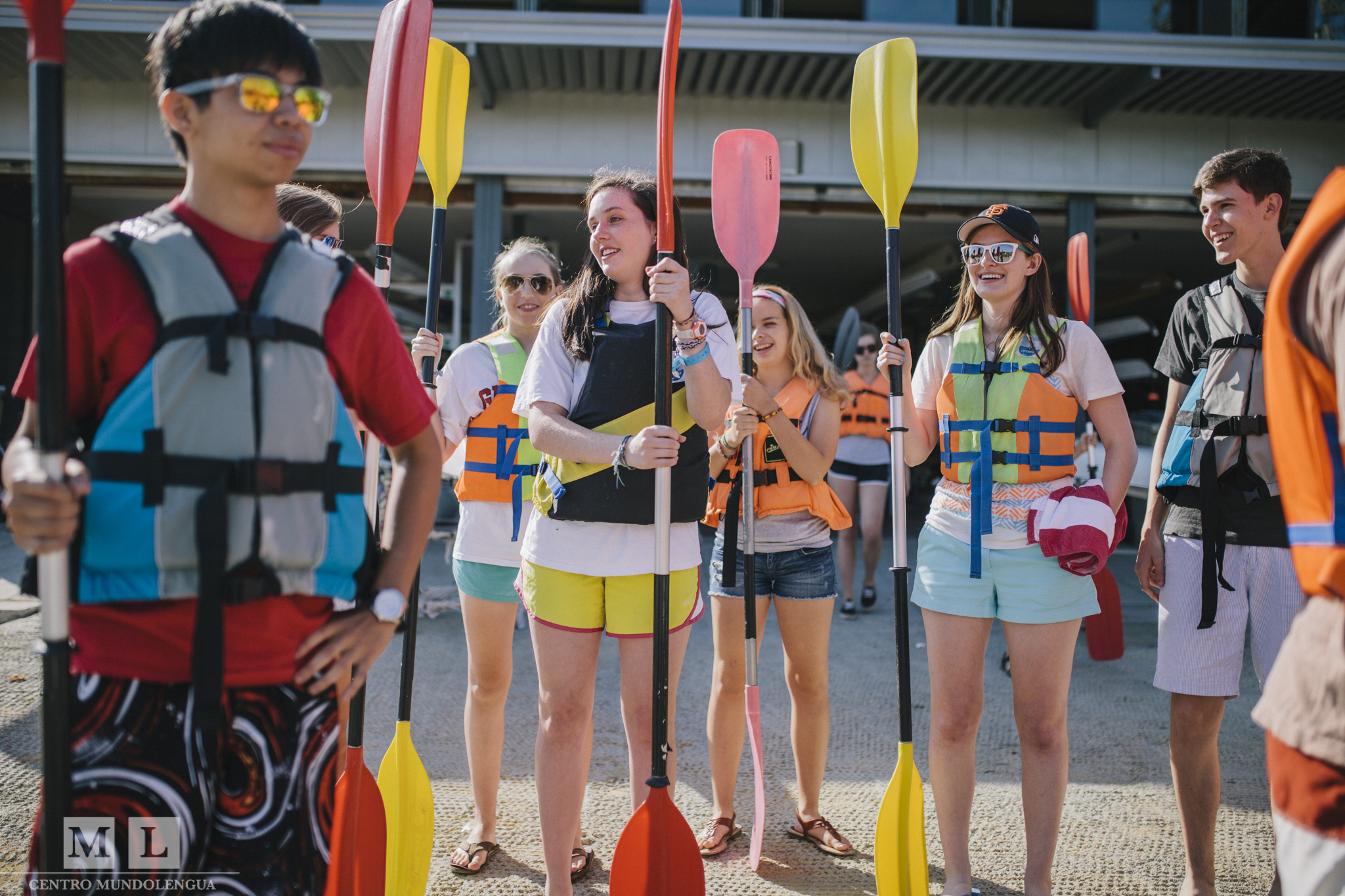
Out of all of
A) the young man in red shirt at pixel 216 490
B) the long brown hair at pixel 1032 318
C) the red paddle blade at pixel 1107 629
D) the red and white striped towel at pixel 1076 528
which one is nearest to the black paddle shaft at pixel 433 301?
the young man in red shirt at pixel 216 490

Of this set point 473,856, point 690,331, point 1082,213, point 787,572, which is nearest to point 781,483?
point 787,572

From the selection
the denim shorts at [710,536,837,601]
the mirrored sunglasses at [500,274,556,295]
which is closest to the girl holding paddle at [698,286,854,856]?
the denim shorts at [710,536,837,601]

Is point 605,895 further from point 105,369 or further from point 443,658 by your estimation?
point 443,658

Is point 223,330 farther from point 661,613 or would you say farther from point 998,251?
point 998,251

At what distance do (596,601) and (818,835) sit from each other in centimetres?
123

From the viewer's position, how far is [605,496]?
2.13m

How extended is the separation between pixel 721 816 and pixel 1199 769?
141 centimetres

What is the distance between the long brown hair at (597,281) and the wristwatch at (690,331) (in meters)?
0.17

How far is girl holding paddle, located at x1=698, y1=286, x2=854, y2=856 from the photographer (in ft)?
9.01

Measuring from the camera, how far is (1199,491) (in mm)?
2354

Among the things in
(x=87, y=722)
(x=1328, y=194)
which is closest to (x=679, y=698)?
(x=87, y=722)

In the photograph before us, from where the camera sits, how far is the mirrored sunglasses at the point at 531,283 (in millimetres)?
2936

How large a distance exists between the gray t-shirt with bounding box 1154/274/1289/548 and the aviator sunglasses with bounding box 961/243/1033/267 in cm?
52

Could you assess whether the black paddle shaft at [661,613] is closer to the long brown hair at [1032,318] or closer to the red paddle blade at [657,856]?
the red paddle blade at [657,856]
